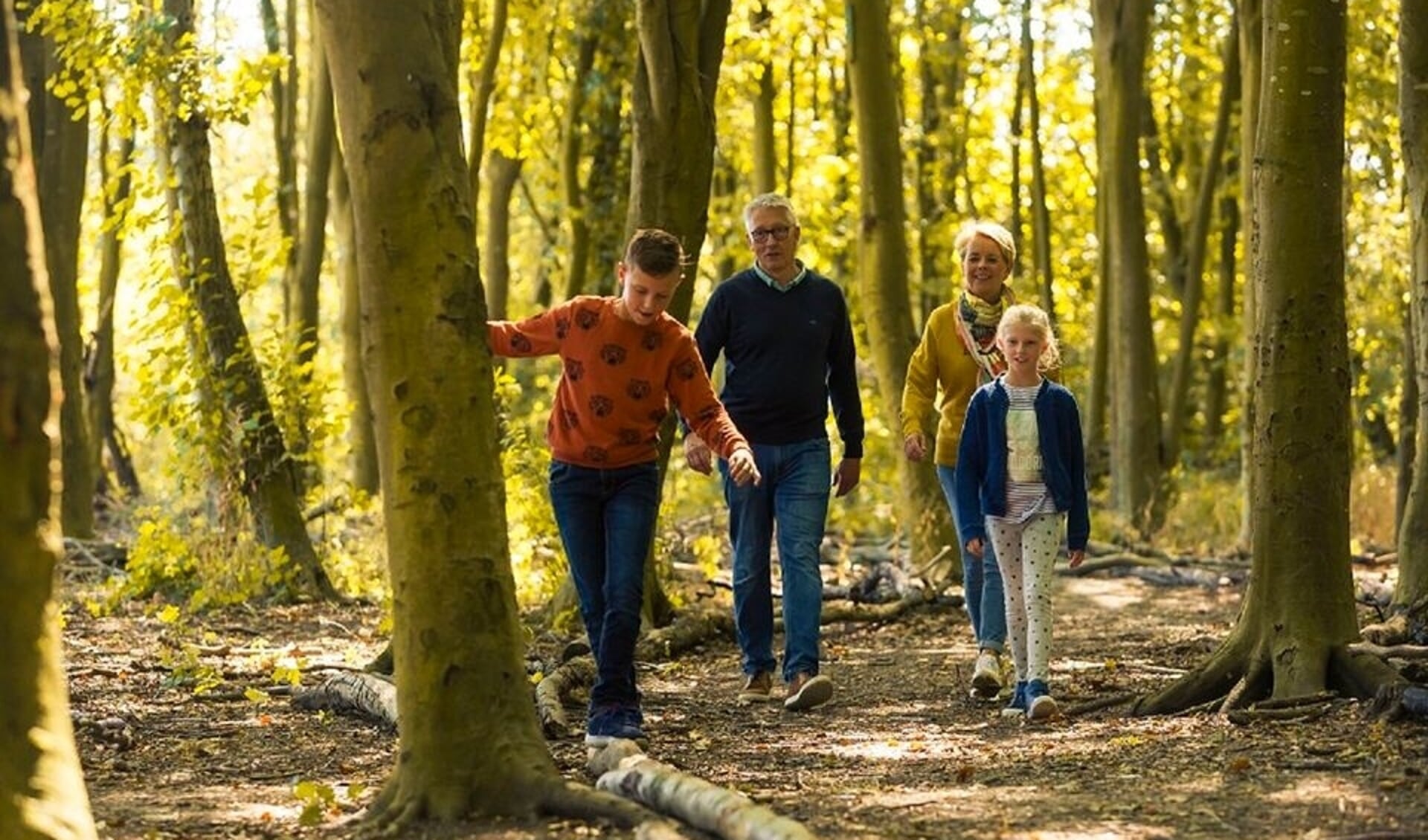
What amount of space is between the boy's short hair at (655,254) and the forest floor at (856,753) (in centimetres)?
184

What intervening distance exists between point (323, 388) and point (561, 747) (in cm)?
812

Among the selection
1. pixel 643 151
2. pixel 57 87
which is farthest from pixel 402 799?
pixel 57 87

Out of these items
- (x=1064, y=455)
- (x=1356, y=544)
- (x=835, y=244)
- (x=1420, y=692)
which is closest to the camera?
(x=1420, y=692)

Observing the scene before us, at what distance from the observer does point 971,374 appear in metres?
10.5

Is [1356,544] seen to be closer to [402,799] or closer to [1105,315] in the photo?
[1105,315]

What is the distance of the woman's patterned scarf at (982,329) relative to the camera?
33.6ft

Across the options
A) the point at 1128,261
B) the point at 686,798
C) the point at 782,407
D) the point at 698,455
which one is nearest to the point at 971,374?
the point at 782,407

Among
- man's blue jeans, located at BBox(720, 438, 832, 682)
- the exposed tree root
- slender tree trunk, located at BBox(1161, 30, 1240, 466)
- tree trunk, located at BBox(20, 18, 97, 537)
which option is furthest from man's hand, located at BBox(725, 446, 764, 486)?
slender tree trunk, located at BBox(1161, 30, 1240, 466)

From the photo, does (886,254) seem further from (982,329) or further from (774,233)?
(774,233)

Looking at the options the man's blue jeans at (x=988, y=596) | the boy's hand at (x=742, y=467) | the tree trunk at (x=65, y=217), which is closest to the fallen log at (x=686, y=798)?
the boy's hand at (x=742, y=467)

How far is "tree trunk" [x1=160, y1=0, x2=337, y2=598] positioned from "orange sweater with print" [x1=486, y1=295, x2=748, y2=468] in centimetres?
721

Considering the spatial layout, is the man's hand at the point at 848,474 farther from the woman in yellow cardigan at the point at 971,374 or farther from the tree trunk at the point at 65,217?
the tree trunk at the point at 65,217

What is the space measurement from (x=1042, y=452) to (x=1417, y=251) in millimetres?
3520

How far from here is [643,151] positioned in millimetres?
12078
